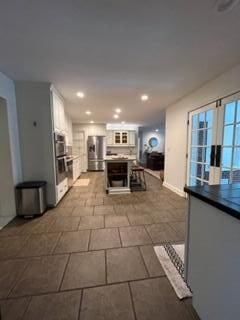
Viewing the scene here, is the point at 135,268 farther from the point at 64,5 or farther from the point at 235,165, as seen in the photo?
the point at 64,5

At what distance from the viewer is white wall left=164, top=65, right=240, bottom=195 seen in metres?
2.65

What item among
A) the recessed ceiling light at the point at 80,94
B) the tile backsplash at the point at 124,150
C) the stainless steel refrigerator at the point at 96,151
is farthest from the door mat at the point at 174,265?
the tile backsplash at the point at 124,150

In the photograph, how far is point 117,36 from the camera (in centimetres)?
177

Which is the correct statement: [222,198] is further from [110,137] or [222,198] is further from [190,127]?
[110,137]

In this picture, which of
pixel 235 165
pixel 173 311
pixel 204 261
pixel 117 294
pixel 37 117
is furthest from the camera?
pixel 37 117

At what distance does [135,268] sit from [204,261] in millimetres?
840

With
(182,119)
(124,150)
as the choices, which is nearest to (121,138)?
(124,150)

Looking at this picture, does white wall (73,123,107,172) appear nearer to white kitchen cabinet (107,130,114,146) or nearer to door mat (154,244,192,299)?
white kitchen cabinet (107,130,114,146)

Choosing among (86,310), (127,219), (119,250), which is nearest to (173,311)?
(86,310)

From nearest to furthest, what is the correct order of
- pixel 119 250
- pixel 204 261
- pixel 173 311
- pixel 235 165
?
pixel 204 261 → pixel 173 311 → pixel 119 250 → pixel 235 165

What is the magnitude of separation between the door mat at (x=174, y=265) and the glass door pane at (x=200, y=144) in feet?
5.59

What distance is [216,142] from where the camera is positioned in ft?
9.57

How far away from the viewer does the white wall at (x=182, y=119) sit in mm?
2646

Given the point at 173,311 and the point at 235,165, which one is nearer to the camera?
the point at 173,311
